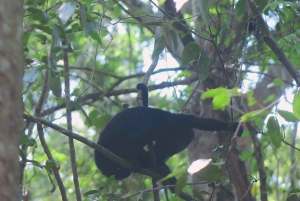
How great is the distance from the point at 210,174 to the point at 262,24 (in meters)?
1.64

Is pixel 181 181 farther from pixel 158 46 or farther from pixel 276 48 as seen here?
pixel 276 48

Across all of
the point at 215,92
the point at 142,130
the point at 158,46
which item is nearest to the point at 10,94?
the point at 215,92

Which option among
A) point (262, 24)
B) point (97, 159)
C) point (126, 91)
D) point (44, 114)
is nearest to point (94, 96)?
point (126, 91)

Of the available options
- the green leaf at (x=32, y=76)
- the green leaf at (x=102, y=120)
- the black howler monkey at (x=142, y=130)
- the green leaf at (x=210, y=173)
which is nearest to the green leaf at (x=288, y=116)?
the green leaf at (x=210, y=173)

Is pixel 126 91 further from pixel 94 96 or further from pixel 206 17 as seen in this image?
pixel 206 17

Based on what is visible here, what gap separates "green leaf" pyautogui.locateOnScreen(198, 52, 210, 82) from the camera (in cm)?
333

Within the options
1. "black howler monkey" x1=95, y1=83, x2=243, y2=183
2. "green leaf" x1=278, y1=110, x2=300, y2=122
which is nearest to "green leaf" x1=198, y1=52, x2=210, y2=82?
"black howler monkey" x1=95, y1=83, x2=243, y2=183

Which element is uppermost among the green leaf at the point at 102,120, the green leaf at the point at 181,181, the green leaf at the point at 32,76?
the green leaf at the point at 102,120

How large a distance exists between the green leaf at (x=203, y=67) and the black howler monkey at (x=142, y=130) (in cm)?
61

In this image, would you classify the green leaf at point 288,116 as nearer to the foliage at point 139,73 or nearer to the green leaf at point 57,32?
the foliage at point 139,73

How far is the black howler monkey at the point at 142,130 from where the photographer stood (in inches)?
151

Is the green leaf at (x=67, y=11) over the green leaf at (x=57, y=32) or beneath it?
over

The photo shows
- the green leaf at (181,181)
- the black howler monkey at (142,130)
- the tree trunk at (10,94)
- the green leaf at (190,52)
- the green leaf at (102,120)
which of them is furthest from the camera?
the green leaf at (102,120)

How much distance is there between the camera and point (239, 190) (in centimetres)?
460
